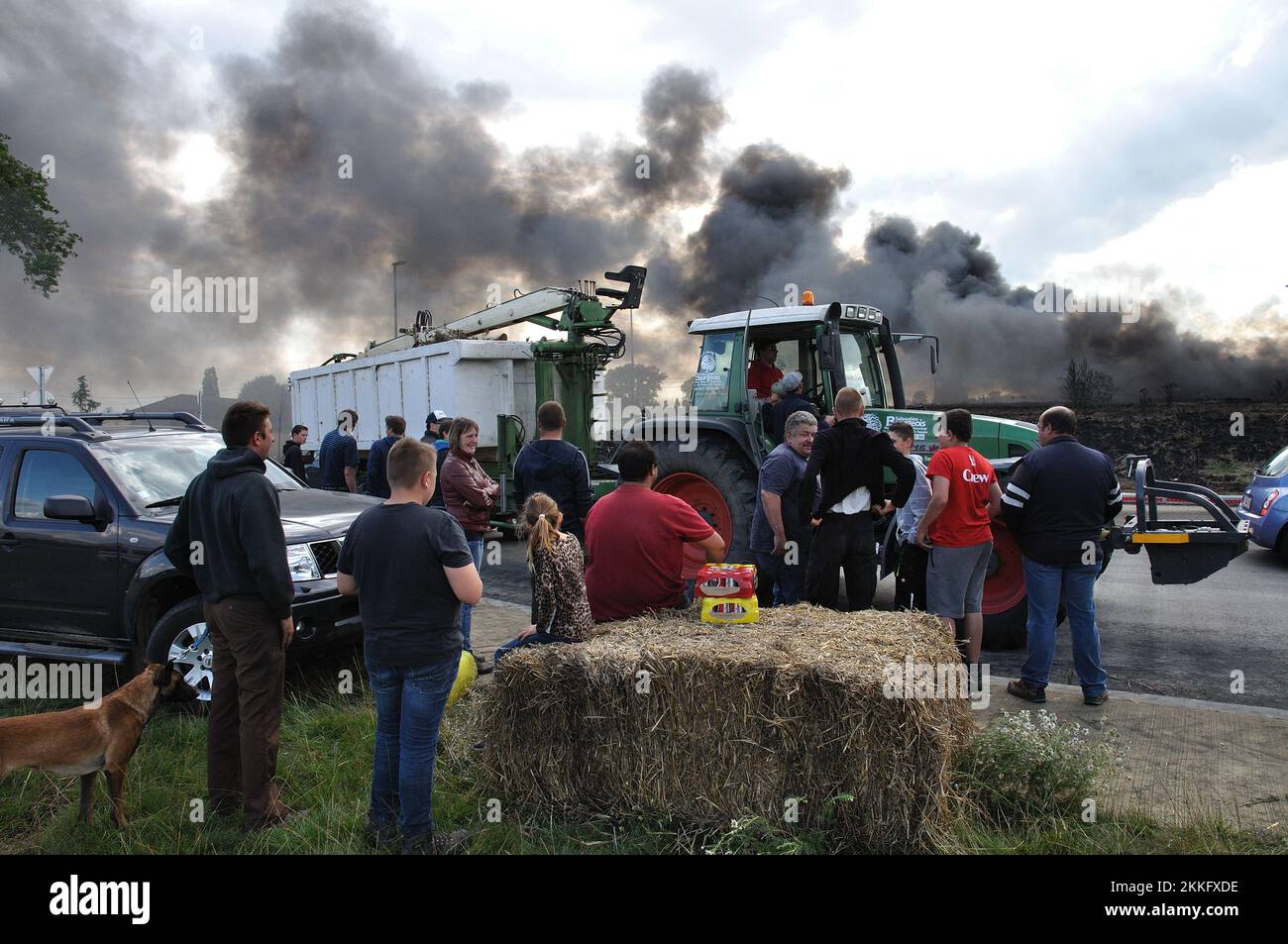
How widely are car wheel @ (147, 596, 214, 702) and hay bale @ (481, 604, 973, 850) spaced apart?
2068 millimetres

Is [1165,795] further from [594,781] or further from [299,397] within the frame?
[299,397]

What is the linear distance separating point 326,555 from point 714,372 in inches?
165

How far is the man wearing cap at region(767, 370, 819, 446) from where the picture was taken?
23.7 feet

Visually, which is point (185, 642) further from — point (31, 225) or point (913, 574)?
point (31, 225)

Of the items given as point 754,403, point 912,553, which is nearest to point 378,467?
point 754,403

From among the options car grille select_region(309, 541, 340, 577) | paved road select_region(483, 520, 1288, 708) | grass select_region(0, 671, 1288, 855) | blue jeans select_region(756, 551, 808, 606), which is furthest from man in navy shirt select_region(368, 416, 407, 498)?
blue jeans select_region(756, 551, 808, 606)

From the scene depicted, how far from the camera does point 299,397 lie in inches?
738

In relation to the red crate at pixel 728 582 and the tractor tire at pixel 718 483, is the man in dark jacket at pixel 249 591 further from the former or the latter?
the tractor tire at pixel 718 483

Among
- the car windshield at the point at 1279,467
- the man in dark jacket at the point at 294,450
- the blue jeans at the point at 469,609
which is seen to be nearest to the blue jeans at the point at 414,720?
the blue jeans at the point at 469,609

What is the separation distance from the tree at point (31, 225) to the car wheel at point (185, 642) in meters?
19.9

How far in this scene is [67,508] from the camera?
201 inches

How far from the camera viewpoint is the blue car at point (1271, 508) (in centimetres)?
996

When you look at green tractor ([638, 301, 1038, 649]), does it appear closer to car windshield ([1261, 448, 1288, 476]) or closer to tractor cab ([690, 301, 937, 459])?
tractor cab ([690, 301, 937, 459])
